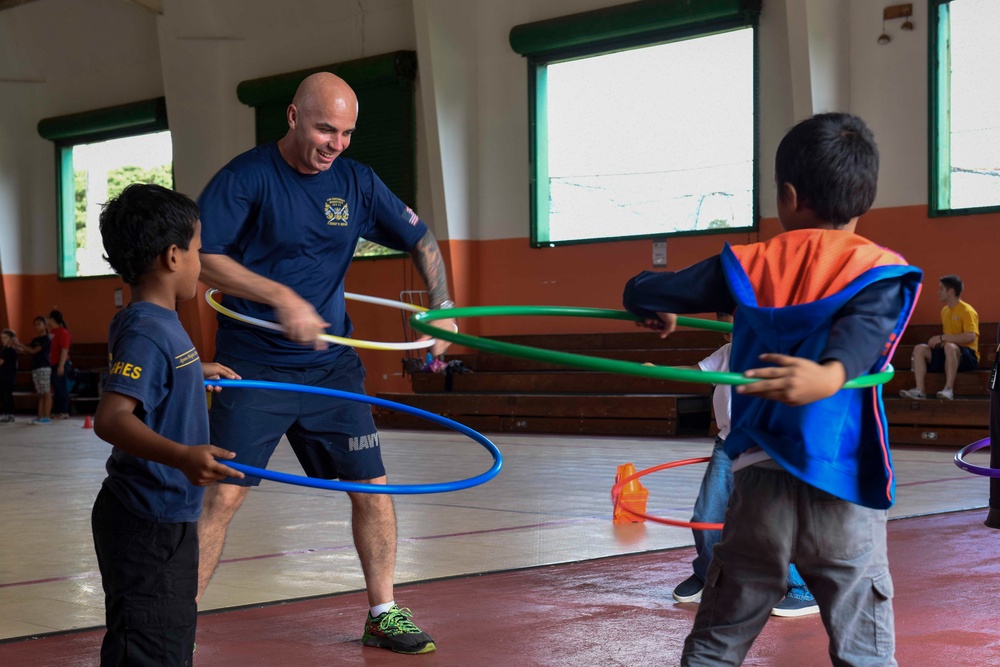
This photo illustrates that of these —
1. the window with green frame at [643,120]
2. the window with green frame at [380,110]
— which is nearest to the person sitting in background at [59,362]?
the window with green frame at [380,110]

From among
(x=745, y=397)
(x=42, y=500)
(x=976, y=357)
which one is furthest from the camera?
(x=976, y=357)

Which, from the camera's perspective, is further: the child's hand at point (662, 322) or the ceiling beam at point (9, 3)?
the ceiling beam at point (9, 3)

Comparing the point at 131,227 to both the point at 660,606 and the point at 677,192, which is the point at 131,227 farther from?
the point at 677,192

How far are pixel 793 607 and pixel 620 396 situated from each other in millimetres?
10748

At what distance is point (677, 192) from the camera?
1708cm

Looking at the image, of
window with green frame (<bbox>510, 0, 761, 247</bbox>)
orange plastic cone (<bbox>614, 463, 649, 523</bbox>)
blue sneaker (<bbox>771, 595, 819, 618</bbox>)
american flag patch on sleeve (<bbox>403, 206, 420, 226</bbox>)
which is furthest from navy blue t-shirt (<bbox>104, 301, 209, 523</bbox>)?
window with green frame (<bbox>510, 0, 761, 247</bbox>)

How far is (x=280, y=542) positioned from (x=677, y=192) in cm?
1134

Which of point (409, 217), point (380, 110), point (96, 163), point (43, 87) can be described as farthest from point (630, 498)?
point (43, 87)

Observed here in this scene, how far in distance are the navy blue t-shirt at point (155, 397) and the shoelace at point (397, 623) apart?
1.49 m

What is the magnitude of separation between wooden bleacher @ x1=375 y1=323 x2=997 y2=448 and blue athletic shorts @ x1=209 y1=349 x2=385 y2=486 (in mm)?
9907

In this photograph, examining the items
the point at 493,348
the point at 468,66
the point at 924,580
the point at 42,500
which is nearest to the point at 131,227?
the point at 493,348

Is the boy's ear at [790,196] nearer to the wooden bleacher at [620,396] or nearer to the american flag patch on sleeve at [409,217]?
the american flag patch on sleeve at [409,217]

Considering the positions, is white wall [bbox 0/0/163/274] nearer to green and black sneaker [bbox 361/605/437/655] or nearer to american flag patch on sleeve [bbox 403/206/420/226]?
american flag patch on sleeve [bbox 403/206/420/226]

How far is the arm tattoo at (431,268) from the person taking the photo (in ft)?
15.4
